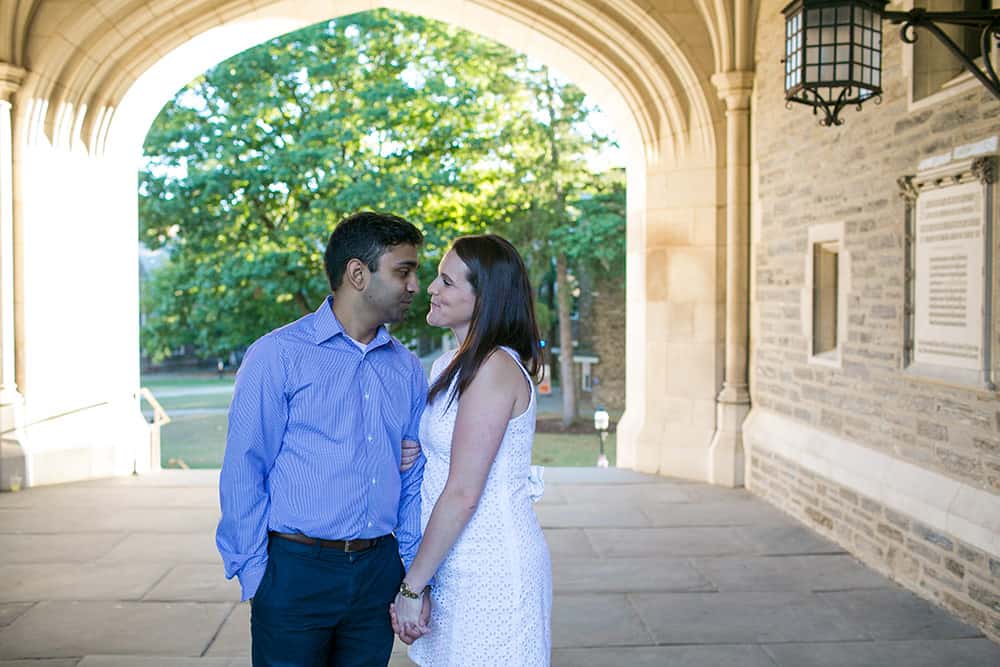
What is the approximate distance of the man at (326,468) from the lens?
6.98 feet

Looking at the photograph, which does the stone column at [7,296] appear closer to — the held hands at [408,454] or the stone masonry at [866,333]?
the stone masonry at [866,333]

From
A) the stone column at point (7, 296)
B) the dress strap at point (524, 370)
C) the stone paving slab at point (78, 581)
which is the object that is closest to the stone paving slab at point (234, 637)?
the stone paving slab at point (78, 581)

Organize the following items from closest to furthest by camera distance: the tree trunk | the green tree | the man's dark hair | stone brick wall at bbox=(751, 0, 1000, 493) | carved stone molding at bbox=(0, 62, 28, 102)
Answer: the man's dark hair < stone brick wall at bbox=(751, 0, 1000, 493) < carved stone molding at bbox=(0, 62, 28, 102) < the green tree < the tree trunk

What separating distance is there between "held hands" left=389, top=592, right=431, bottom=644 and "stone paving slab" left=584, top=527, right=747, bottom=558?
11.0 ft

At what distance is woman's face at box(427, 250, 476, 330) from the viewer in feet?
7.04

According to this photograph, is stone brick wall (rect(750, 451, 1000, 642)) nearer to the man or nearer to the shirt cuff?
the man

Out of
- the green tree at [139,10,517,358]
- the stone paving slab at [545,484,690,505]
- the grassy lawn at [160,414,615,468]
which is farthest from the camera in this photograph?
the grassy lawn at [160,414,615,468]

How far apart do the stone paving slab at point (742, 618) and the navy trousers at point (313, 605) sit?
2.12 meters

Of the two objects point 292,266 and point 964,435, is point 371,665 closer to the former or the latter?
point 964,435

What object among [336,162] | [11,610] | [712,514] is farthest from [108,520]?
[336,162]

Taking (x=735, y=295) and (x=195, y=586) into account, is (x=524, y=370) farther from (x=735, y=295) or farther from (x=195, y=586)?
(x=735, y=295)

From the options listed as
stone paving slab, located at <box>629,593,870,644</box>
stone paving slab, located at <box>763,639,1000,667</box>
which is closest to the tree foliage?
stone paving slab, located at <box>629,593,870,644</box>

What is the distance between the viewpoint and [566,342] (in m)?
17.2

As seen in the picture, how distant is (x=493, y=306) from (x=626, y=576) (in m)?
3.14
